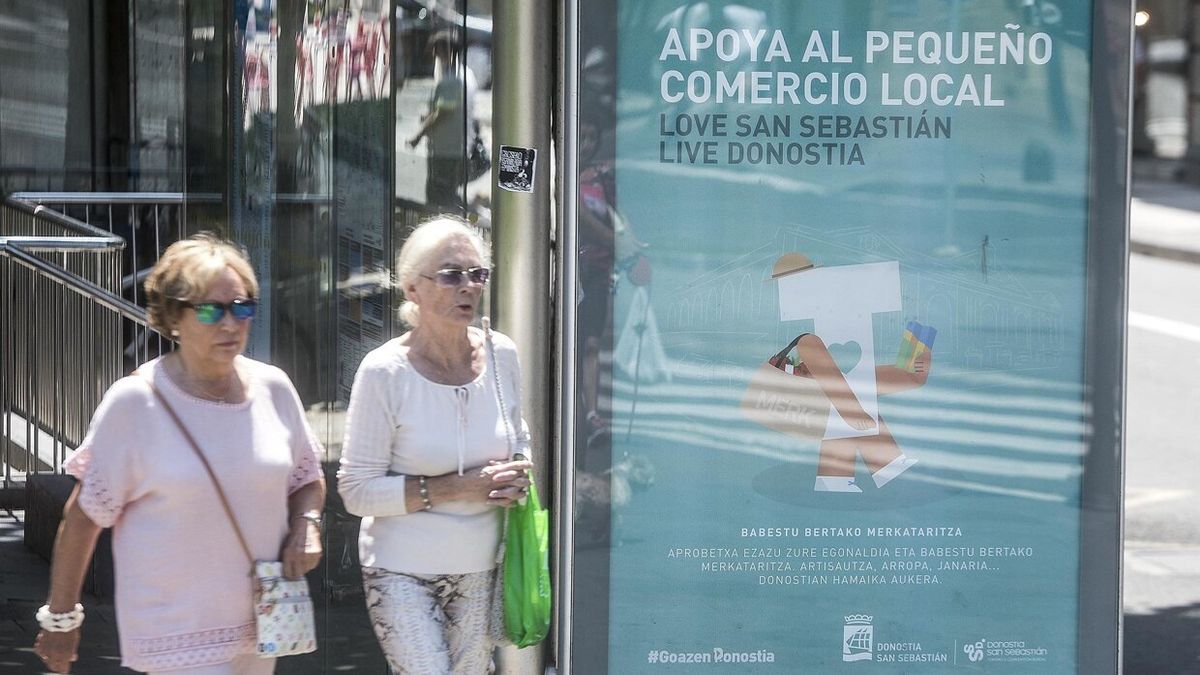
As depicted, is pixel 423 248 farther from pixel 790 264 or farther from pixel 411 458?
pixel 790 264

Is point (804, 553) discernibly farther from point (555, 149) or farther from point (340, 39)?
point (340, 39)

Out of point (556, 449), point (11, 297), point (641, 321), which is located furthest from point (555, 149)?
point (11, 297)

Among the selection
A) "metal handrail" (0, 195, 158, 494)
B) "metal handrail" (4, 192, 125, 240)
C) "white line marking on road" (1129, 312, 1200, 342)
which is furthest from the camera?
"white line marking on road" (1129, 312, 1200, 342)

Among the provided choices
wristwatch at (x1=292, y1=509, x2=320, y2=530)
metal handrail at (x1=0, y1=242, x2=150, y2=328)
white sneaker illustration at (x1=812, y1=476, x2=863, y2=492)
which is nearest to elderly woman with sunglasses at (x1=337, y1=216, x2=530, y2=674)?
wristwatch at (x1=292, y1=509, x2=320, y2=530)

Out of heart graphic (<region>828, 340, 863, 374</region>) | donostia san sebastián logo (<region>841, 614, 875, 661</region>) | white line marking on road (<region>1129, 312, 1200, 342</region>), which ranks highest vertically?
heart graphic (<region>828, 340, 863, 374</region>)

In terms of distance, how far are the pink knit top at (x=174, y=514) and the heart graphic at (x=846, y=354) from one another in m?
1.60

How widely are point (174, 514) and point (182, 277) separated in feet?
1.66

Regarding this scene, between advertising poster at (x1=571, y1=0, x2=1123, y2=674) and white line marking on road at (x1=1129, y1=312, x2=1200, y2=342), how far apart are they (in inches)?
419

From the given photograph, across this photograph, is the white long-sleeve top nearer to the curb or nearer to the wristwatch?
the wristwatch

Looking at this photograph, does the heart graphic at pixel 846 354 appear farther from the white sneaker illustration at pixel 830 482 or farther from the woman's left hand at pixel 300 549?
the woman's left hand at pixel 300 549

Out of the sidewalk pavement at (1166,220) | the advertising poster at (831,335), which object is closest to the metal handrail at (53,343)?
the advertising poster at (831,335)

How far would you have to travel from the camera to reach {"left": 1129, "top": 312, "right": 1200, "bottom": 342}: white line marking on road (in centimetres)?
1470

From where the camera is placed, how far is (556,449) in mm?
4586

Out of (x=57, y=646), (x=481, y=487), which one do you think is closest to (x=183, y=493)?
(x=57, y=646)
